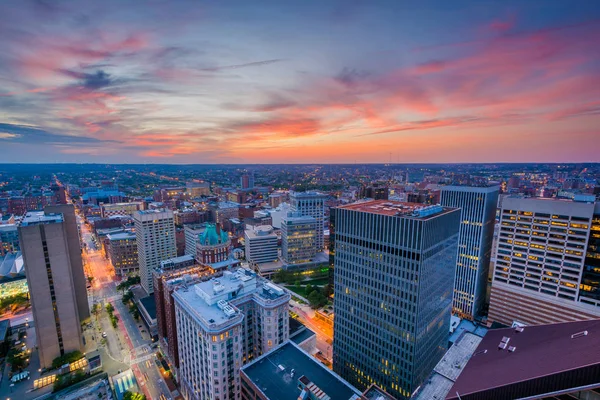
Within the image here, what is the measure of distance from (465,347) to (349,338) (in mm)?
33907

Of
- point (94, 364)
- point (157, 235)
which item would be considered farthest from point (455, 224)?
point (157, 235)

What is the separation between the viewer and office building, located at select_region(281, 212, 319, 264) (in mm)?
192750

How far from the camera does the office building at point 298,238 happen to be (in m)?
193

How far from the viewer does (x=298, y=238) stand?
19438cm

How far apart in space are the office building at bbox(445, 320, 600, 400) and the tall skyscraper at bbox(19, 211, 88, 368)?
413 ft

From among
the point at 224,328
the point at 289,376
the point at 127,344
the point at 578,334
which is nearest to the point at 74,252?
the point at 127,344

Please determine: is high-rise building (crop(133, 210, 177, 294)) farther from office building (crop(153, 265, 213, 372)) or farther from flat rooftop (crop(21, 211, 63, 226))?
flat rooftop (crop(21, 211, 63, 226))

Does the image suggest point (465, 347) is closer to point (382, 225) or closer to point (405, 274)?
point (405, 274)

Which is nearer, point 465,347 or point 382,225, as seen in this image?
point 465,347

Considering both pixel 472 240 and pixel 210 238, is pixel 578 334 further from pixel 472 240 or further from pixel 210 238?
pixel 210 238

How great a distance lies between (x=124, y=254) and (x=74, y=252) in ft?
198

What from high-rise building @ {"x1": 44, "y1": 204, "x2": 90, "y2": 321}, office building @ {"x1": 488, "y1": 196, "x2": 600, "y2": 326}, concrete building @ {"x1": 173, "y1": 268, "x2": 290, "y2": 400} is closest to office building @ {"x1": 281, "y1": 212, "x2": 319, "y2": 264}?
concrete building @ {"x1": 173, "y1": 268, "x2": 290, "y2": 400}

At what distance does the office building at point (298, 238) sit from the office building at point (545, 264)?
109 m

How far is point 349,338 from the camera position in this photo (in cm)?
9162
